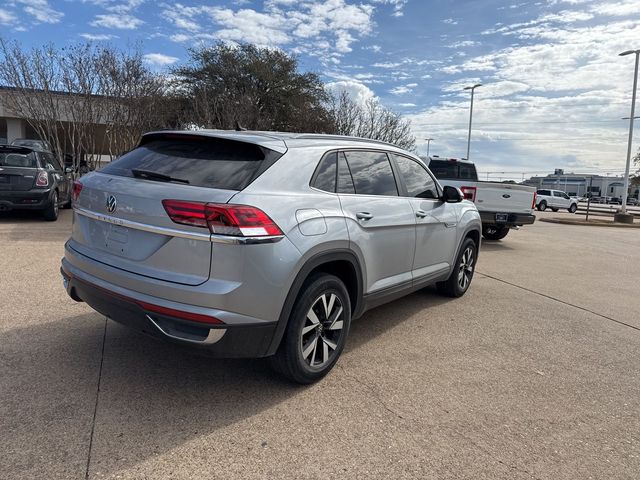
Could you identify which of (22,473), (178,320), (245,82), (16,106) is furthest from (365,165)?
(245,82)

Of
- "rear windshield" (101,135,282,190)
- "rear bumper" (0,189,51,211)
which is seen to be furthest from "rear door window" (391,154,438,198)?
"rear bumper" (0,189,51,211)

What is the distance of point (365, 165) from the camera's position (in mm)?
4039

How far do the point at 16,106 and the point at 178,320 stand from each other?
16.8m

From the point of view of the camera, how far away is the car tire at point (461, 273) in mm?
5828

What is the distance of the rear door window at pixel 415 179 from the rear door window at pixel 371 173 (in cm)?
24

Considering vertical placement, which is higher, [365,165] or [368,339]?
[365,165]

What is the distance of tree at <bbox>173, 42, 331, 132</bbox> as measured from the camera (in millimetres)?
24562

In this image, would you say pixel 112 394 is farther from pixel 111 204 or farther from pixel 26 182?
pixel 26 182

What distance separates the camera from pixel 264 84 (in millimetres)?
27391

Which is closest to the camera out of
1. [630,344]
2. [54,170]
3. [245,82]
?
[630,344]

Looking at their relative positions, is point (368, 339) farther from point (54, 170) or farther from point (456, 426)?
point (54, 170)

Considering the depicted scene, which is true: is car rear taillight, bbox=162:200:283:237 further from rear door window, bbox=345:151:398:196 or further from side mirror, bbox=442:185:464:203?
side mirror, bbox=442:185:464:203

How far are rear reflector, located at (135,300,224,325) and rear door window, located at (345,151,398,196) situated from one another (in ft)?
5.43

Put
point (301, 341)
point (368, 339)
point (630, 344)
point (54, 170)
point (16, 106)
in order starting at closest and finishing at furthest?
point (301, 341)
point (368, 339)
point (630, 344)
point (54, 170)
point (16, 106)
